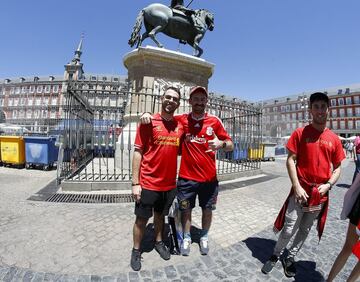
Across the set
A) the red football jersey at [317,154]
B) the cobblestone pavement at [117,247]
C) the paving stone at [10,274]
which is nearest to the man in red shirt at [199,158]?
the cobblestone pavement at [117,247]

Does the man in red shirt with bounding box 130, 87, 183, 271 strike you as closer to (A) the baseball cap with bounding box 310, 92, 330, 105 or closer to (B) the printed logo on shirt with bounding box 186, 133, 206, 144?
(B) the printed logo on shirt with bounding box 186, 133, 206, 144

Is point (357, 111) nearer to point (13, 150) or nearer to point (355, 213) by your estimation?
point (355, 213)

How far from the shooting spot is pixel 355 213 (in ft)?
6.27

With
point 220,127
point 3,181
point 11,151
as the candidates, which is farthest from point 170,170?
point 11,151

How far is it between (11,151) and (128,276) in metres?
9.53

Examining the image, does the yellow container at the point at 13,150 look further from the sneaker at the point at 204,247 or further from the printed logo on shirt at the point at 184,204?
the sneaker at the point at 204,247

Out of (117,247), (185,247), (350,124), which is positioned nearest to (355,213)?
(185,247)

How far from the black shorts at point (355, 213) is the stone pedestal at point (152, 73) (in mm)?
5445

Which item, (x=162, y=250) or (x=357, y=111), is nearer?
(x=162, y=250)

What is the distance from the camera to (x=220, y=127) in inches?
112

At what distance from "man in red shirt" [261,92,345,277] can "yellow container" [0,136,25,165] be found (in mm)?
9996

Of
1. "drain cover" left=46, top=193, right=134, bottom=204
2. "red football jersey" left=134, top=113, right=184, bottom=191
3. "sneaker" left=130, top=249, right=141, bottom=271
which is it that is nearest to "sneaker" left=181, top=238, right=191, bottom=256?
"sneaker" left=130, top=249, right=141, bottom=271

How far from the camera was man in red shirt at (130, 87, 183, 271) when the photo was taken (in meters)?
2.49

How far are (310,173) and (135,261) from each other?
84.2 inches
